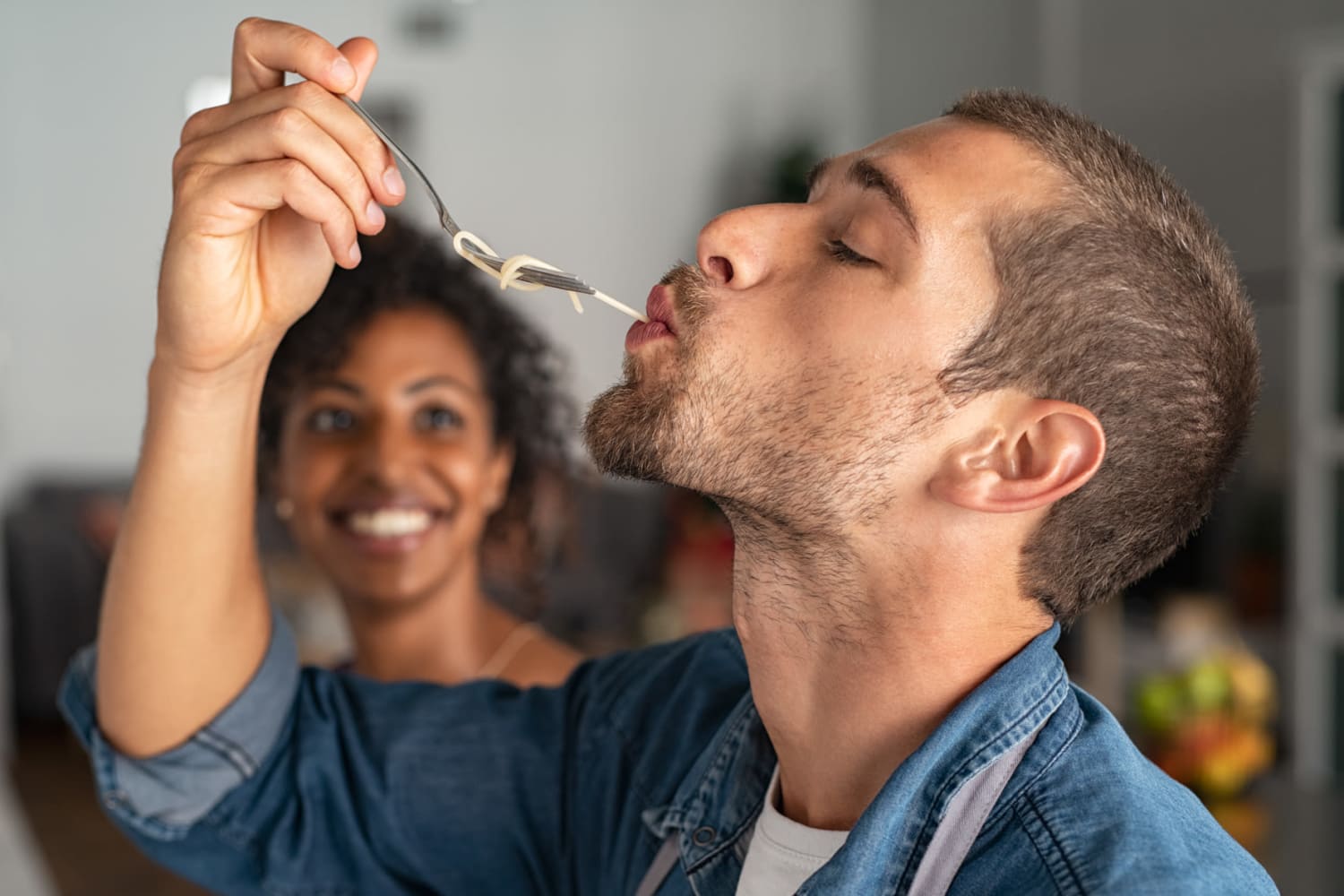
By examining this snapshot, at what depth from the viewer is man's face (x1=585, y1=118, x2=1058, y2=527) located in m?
1.16

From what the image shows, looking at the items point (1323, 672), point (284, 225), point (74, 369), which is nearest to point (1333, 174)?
point (1323, 672)

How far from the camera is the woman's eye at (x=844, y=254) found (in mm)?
1186

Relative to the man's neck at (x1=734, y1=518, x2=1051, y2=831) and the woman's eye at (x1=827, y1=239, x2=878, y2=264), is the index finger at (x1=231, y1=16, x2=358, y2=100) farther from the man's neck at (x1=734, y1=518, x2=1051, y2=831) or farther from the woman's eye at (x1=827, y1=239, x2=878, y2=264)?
the man's neck at (x1=734, y1=518, x2=1051, y2=831)

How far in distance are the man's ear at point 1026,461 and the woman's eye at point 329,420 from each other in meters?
0.97

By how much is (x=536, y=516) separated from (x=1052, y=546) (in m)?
1.20

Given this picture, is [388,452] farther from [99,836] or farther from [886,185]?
[99,836]

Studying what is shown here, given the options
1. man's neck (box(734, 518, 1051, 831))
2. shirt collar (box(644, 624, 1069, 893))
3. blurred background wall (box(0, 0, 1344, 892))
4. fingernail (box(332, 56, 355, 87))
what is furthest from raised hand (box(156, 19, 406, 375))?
blurred background wall (box(0, 0, 1344, 892))

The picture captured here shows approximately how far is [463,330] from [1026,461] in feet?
3.36

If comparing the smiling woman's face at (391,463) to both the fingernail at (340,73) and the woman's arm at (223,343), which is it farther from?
the fingernail at (340,73)

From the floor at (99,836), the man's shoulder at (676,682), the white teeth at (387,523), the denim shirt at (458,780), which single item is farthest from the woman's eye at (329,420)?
the floor at (99,836)

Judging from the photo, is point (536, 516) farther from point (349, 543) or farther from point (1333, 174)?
point (1333, 174)

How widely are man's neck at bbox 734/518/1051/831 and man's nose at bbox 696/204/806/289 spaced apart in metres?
0.24

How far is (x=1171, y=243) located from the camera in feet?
3.88

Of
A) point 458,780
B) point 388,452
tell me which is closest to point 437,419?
point 388,452
